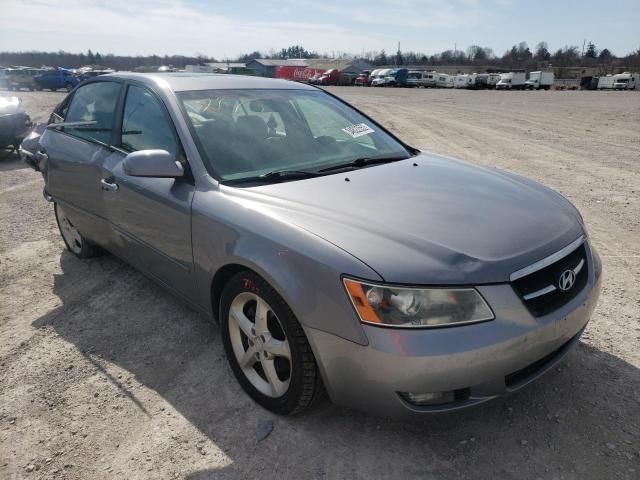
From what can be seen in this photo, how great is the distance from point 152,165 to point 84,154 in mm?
1469

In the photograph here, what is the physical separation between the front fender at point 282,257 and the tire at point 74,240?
2145mm

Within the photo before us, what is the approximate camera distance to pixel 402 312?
1971mm

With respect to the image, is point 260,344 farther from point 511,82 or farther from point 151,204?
point 511,82

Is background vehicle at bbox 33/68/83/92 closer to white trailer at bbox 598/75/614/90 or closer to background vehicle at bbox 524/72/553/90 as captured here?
background vehicle at bbox 524/72/553/90

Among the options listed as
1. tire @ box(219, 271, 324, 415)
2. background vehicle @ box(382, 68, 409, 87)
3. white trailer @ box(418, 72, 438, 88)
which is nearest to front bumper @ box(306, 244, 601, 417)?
tire @ box(219, 271, 324, 415)

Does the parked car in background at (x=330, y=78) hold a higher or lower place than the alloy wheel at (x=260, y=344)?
higher

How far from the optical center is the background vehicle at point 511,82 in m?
48.2

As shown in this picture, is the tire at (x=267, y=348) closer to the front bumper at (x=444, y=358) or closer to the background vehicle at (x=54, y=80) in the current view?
the front bumper at (x=444, y=358)

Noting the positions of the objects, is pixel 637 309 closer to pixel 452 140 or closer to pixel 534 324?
pixel 534 324

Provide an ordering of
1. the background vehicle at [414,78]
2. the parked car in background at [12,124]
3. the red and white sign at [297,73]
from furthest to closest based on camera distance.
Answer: the red and white sign at [297,73] < the background vehicle at [414,78] < the parked car in background at [12,124]

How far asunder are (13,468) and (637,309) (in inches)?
151

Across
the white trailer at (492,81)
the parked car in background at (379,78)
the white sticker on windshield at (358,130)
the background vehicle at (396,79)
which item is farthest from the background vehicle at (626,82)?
the white sticker on windshield at (358,130)

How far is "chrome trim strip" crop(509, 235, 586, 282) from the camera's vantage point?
207cm

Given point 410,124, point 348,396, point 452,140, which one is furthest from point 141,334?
point 410,124
